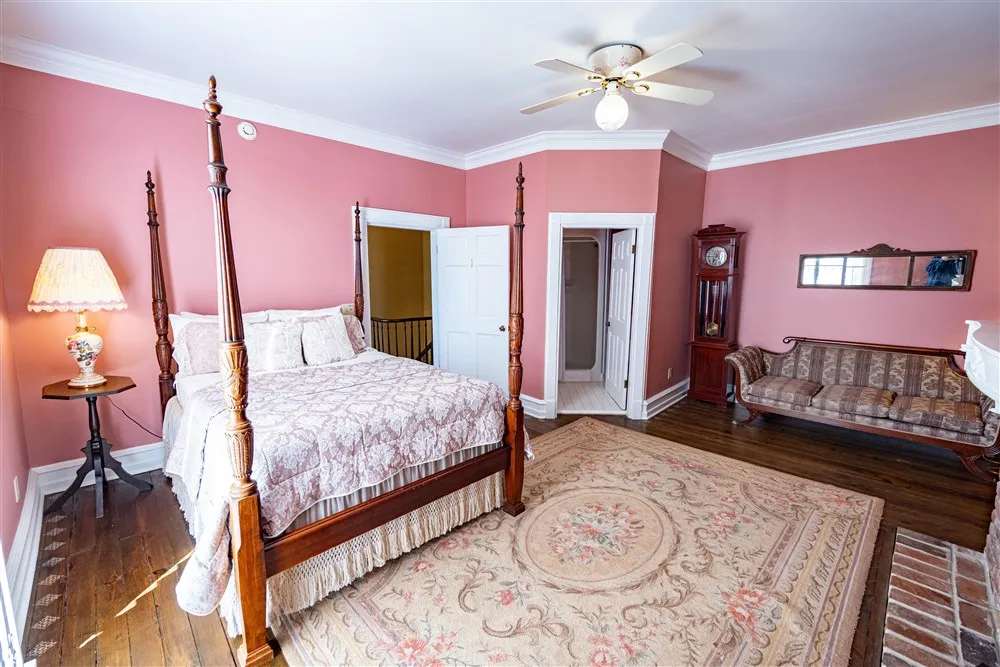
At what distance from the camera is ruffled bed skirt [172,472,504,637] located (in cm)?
183

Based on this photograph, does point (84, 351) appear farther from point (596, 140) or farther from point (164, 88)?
point (596, 140)

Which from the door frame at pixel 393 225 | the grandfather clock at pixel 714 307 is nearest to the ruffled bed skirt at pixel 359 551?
the door frame at pixel 393 225

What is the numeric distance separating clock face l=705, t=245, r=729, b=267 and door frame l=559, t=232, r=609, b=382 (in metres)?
1.32

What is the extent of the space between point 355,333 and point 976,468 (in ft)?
16.1

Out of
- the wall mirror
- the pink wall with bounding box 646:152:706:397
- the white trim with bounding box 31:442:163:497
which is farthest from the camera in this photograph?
the pink wall with bounding box 646:152:706:397

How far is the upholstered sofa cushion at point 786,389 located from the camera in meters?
3.97

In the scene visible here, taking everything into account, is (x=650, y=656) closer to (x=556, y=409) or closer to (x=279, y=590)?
(x=279, y=590)

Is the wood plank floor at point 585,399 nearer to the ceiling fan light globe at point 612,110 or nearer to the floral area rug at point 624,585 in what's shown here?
the floral area rug at point 624,585

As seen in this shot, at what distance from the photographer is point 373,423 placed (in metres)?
2.09

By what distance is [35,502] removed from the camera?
2.56 meters

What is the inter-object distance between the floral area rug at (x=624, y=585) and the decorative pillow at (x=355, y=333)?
5.91 ft

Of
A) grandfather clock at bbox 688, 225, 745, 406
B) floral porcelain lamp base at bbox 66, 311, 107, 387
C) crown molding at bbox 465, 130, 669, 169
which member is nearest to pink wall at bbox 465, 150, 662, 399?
crown molding at bbox 465, 130, 669, 169

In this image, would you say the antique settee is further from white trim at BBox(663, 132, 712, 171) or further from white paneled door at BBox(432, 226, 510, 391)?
white paneled door at BBox(432, 226, 510, 391)

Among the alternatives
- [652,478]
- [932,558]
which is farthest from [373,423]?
[932,558]
